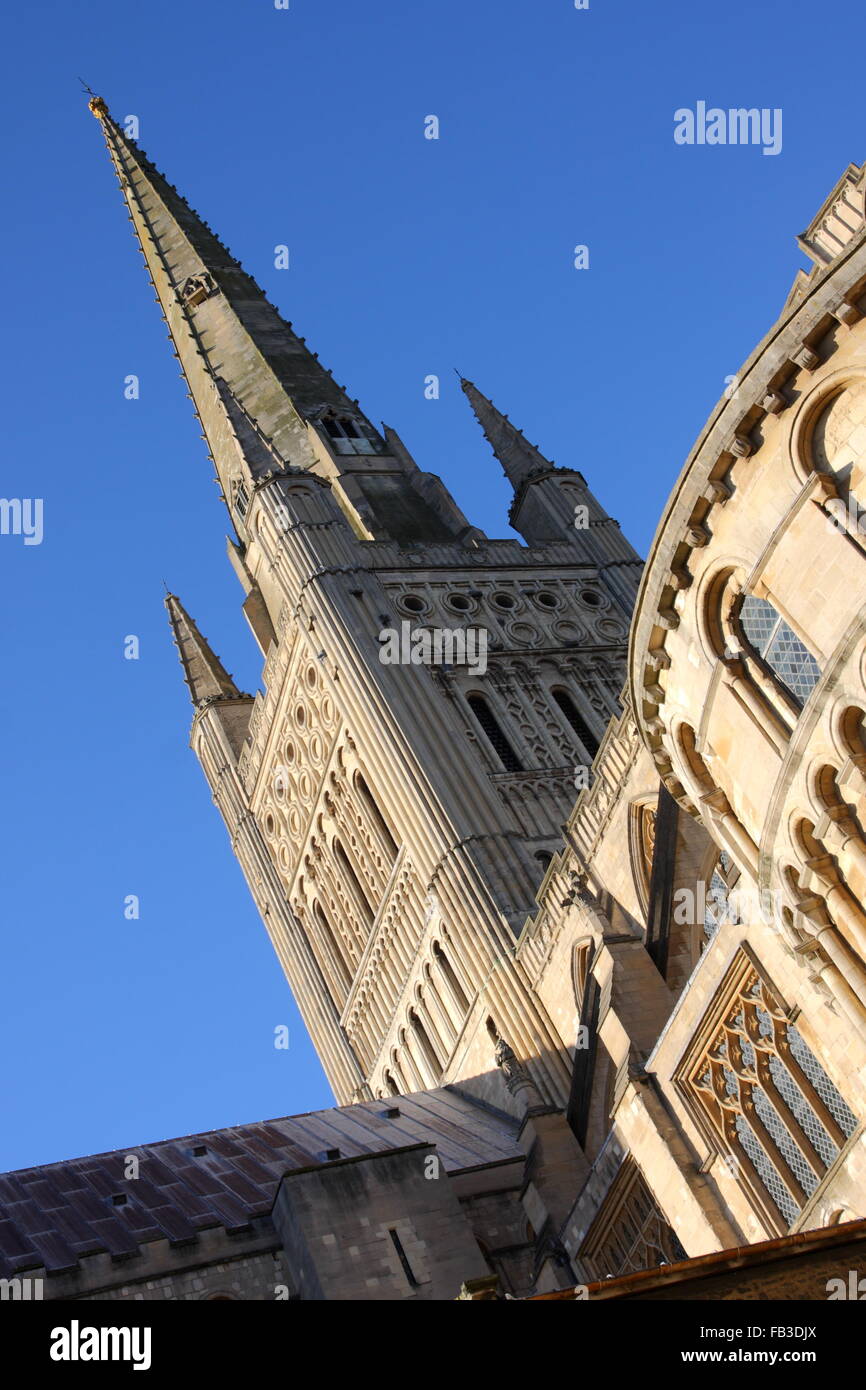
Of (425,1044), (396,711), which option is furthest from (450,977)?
(396,711)

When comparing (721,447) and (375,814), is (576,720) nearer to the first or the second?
(375,814)

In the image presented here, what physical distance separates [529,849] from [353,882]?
27.6ft

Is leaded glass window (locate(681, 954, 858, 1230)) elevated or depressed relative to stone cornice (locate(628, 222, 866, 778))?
depressed

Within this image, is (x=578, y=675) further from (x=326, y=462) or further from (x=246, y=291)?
(x=246, y=291)

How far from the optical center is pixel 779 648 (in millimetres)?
17859

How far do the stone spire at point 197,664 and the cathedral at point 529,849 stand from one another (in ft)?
0.56

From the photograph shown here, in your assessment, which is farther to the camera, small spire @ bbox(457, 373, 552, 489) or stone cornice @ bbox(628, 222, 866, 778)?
small spire @ bbox(457, 373, 552, 489)

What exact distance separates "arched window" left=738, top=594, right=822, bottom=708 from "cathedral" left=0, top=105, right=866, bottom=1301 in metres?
0.04

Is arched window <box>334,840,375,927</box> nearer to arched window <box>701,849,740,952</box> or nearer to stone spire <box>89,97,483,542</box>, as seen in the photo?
Answer: stone spire <box>89,97,483,542</box>

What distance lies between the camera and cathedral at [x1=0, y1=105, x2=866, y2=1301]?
17281 mm

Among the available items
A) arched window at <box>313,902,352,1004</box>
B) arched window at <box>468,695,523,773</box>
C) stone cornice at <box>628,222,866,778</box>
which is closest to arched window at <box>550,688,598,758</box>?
arched window at <box>468,695,523,773</box>

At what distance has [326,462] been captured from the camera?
52250 millimetres

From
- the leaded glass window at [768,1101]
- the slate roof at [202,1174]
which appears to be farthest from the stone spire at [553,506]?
the leaded glass window at [768,1101]
